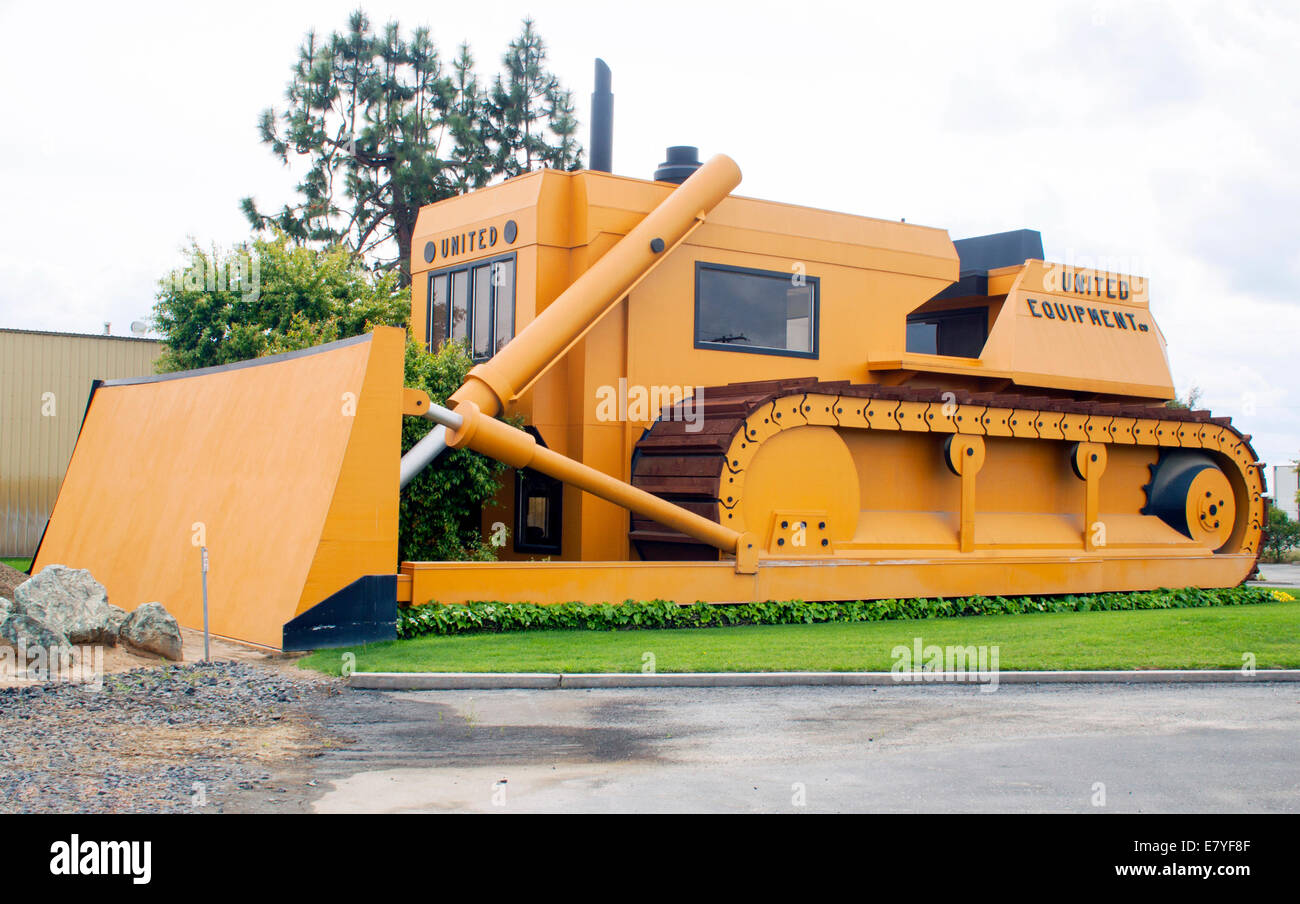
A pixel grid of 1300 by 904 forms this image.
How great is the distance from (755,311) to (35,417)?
57.3 feet

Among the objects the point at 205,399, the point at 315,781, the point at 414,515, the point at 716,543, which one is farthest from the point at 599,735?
the point at 205,399

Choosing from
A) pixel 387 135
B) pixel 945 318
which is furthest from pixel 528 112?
pixel 945 318

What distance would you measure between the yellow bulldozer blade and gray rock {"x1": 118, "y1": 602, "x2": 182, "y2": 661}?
105 cm

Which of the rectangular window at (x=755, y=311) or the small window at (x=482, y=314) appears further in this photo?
the small window at (x=482, y=314)

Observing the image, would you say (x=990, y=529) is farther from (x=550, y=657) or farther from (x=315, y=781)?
(x=315, y=781)

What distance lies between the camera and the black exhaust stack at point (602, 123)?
1803 cm

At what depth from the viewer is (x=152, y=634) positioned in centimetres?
1067

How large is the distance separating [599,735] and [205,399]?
887 centimetres

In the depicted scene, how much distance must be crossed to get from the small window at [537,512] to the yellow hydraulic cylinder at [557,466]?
228 cm

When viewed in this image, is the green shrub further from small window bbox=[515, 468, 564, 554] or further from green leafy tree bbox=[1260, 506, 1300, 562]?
green leafy tree bbox=[1260, 506, 1300, 562]

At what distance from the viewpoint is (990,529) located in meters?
18.0
